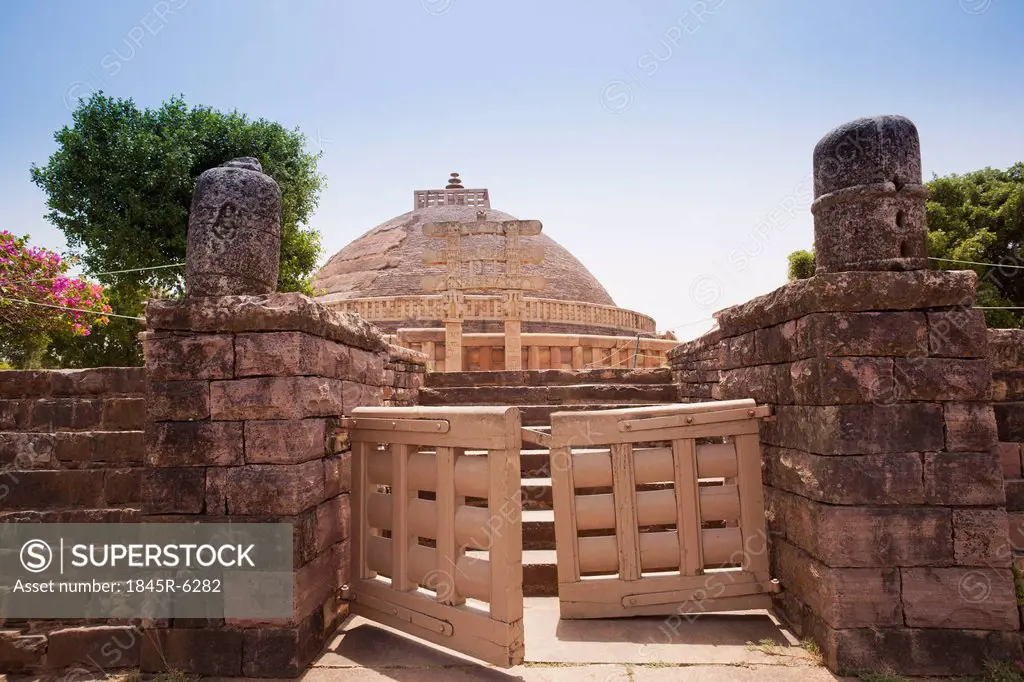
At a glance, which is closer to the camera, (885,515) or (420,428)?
(885,515)

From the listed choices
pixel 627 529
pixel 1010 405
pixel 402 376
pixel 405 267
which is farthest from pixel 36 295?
pixel 405 267

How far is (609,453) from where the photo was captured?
11.7ft

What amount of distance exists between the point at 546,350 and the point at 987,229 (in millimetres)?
13748

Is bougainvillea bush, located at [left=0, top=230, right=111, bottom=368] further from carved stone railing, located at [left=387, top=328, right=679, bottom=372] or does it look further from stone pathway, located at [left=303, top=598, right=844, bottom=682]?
stone pathway, located at [left=303, top=598, right=844, bottom=682]

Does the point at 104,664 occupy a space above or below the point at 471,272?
below

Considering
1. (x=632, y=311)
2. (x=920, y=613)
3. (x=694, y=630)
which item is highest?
(x=632, y=311)

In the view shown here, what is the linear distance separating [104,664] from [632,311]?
1935 cm

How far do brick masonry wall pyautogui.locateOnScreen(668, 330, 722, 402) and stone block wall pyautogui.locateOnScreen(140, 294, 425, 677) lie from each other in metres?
3.29

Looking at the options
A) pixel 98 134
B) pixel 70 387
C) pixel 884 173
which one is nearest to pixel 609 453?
pixel 884 173

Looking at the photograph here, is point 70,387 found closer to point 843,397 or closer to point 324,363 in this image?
point 324,363

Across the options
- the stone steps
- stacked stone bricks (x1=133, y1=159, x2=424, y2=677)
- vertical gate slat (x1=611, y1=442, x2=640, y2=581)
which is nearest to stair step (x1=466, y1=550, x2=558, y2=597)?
the stone steps

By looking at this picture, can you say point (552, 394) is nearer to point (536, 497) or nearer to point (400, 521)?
point (536, 497)

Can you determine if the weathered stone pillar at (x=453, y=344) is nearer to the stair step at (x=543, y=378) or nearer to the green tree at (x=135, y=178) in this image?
the stair step at (x=543, y=378)

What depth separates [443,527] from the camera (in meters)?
3.13
